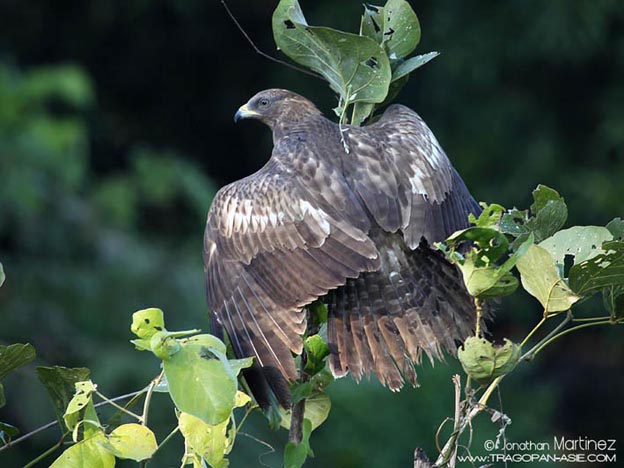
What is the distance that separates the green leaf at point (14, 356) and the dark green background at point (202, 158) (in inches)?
200

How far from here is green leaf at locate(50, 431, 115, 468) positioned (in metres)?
2.74

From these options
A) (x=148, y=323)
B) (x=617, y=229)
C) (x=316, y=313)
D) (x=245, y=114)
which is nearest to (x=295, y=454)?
(x=148, y=323)

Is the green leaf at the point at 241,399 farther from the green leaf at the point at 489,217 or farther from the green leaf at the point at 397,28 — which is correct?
the green leaf at the point at 397,28

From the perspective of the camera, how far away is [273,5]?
1124 cm

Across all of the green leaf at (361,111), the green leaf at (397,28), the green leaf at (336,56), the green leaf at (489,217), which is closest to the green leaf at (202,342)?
the green leaf at (489,217)

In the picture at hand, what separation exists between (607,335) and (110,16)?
16.4ft

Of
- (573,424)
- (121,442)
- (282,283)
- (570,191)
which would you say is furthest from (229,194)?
(573,424)

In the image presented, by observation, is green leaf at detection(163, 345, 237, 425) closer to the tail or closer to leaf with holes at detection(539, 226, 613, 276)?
leaf with holes at detection(539, 226, 613, 276)

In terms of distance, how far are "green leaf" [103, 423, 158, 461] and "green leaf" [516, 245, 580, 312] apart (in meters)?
0.91

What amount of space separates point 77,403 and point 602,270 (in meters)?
1.20

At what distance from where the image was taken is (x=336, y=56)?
360cm

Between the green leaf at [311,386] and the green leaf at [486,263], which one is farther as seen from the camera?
the green leaf at [311,386]

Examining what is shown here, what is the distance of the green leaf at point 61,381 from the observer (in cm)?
295

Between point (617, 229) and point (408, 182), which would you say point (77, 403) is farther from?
point (408, 182)
